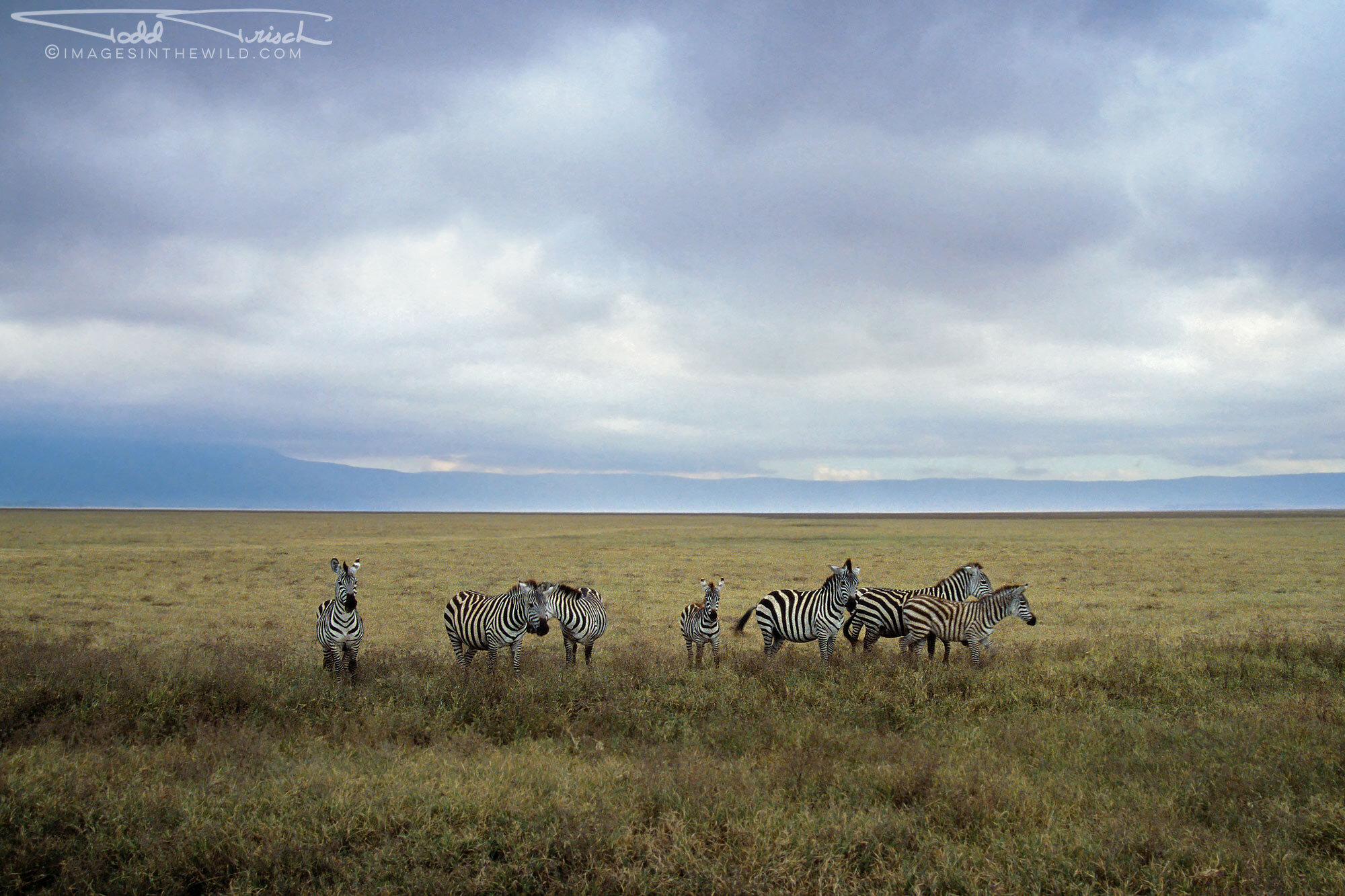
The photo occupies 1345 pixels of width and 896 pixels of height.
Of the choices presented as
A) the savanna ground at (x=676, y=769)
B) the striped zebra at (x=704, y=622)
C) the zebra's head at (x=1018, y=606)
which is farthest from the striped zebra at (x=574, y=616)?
the zebra's head at (x=1018, y=606)

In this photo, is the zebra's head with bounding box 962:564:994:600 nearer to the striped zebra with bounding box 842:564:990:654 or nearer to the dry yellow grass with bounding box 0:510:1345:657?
the striped zebra with bounding box 842:564:990:654

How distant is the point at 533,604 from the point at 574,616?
120cm

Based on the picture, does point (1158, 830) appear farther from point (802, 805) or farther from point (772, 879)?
point (772, 879)

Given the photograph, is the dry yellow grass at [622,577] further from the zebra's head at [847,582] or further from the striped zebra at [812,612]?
the zebra's head at [847,582]

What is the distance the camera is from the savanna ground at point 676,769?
→ 18.0 feet

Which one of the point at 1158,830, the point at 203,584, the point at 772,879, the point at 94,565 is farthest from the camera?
the point at 94,565

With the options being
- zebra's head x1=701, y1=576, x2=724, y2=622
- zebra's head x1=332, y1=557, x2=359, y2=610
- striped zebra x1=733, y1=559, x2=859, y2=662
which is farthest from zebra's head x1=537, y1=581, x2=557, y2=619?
striped zebra x1=733, y1=559, x2=859, y2=662

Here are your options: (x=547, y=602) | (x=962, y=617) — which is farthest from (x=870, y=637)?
(x=547, y=602)

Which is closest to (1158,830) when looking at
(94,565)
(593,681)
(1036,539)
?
(593,681)

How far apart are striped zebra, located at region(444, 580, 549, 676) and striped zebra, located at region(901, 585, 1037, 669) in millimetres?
6153

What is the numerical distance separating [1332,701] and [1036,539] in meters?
59.3

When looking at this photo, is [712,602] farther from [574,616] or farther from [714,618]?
[574,616]

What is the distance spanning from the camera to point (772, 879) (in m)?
5.30

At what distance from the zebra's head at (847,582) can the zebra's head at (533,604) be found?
4.73 metres
